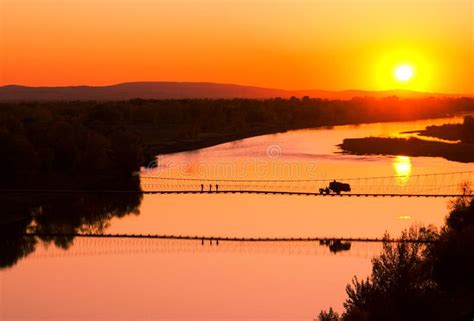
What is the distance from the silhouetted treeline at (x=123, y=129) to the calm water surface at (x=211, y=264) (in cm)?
323

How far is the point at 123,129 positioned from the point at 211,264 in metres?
22.2

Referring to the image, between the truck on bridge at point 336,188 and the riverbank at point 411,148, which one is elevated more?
the riverbank at point 411,148

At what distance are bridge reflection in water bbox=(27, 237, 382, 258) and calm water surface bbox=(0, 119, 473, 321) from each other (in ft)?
0.10

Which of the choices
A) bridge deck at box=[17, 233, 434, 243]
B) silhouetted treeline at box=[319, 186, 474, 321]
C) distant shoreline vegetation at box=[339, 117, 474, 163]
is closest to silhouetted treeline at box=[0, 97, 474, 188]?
bridge deck at box=[17, 233, 434, 243]

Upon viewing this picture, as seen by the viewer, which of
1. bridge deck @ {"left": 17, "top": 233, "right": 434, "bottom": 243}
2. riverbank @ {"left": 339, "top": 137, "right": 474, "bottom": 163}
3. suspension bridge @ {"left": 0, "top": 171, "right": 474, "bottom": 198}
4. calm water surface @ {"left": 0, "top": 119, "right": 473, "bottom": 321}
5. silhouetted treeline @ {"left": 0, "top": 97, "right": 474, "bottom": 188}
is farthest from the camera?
riverbank @ {"left": 339, "top": 137, "right": 474, "bottom": 163}

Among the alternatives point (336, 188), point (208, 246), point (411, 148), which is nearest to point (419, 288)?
point (208, 246)

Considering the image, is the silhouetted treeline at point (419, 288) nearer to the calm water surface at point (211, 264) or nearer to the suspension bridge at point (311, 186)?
the calm water surface at point (211, 264)

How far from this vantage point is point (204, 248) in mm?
22438

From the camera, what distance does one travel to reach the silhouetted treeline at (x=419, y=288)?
45.8ft

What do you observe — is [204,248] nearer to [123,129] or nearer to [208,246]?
[208,246]

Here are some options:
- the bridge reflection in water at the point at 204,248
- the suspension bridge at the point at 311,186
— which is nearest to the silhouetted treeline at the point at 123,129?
the suspension bridge at the point at 311,186

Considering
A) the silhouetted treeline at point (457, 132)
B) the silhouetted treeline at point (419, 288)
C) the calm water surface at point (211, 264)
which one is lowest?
the calm water surface at point (211, 264)

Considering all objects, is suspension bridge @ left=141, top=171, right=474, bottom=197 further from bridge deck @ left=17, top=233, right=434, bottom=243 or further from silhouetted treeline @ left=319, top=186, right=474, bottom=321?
silhouetted treeline @ left=319, top=186, right=474, bottom=321

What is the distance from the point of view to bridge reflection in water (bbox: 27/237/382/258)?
71.9 feet
